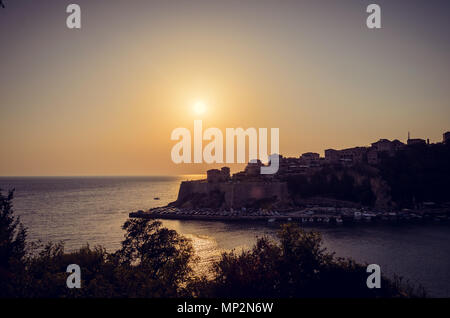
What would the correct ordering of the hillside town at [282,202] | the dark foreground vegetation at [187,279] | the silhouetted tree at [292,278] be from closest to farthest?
the dark foreground vegetation at [187,279]
the silhouetted tree at [292,278]
the hillside town at [282,202]

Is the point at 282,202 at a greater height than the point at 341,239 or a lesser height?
greater

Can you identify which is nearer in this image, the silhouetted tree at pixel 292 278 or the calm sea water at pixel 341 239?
the silhouetted tree at pixel 292 278

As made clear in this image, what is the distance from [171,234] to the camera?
19094 millimetres

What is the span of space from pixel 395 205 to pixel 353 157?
20767 mm

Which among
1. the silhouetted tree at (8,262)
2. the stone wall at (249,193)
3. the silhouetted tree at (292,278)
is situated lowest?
the stone wall at (249,193)

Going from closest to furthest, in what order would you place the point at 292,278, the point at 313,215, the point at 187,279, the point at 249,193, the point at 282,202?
the point at 292,278 < the point at 187,279 < the point at 313,215 < the point at 282,202 < the point at 249,193

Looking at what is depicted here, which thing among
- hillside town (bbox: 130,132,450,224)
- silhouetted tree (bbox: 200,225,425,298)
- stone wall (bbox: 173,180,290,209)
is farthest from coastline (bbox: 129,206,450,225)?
silhouetted tree (bbox: 200,225,425,298)

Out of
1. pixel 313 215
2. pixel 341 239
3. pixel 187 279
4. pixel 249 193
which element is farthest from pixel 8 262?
pixel 249 193

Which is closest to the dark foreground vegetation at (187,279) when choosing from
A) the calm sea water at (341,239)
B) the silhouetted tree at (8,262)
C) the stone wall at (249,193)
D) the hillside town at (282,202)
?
the silhouetted tree at (8,262)

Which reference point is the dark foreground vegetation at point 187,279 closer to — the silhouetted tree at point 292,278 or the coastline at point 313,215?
the silhouetted tree at point 292,278

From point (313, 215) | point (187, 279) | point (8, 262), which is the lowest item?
point (313, 215)

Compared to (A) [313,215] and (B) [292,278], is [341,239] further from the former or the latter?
(B) [292,278]
